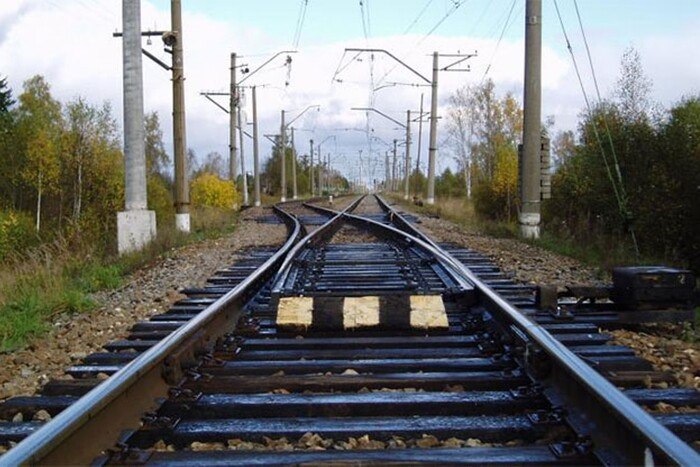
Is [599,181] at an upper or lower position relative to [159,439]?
upper

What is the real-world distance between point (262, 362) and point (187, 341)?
460mm

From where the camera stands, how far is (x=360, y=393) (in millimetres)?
3715

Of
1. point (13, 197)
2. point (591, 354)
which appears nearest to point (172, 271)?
point (591, 354)

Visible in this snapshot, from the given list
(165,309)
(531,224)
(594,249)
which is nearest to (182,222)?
(531,224)

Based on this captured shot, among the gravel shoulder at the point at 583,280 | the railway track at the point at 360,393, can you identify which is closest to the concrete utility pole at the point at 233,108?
the gravel shoulder at the point at 583,280

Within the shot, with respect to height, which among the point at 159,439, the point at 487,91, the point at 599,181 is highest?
the point at 487,91

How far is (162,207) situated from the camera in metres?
36.1

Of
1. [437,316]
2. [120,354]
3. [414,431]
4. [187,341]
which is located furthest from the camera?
[437,316]

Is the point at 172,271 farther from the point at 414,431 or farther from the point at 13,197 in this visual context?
the point at 13,197

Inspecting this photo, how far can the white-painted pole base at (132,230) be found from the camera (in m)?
13.1

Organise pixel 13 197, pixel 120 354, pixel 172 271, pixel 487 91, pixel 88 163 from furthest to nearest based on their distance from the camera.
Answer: pixel 487 91 < pixel 13 197 < pixel 88 163 < pixel 172 271 < pixel 120 354

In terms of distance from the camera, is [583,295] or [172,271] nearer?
[583,295]

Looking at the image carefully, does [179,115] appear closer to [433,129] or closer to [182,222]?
[182,222]

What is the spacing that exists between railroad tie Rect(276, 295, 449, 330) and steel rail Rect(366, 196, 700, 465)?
1.25 meters
